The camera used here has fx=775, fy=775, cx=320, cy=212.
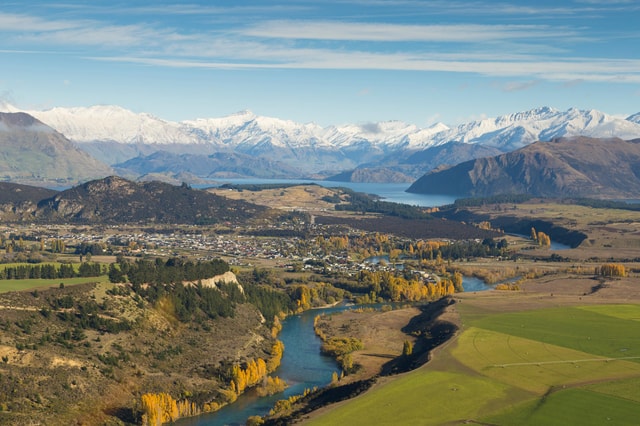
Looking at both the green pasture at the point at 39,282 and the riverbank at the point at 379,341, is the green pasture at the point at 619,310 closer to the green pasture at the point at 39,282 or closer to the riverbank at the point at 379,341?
the riverbank at the point at 379,341

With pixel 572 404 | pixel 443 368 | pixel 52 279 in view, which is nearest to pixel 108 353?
pixel 52 279

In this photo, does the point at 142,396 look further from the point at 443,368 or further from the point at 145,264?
the point at 145,264

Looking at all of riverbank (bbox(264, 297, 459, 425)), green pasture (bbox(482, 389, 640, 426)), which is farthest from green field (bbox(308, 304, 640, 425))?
riverbank (bbox(264, 297, 459, 425))

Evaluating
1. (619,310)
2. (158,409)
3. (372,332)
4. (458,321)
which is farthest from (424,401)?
(619,310)

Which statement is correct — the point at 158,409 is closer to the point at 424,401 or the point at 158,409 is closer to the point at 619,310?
the point at 424,401

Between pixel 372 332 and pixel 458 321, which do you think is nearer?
pixel 372 332

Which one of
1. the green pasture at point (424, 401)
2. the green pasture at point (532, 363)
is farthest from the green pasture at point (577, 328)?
the green pasture at point (424, 401)
